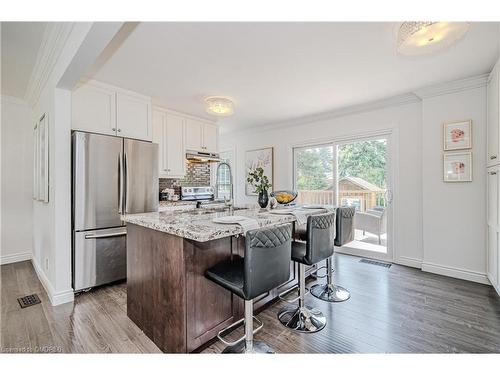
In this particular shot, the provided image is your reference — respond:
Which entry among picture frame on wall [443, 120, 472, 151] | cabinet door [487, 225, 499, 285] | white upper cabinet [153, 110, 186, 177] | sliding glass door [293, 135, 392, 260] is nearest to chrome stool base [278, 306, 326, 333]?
sliding glass door [293, 135, 392, 260]

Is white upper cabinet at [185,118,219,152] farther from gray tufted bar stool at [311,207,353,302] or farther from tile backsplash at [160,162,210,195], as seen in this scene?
gray tufted bar stool at [311,207,353,302]

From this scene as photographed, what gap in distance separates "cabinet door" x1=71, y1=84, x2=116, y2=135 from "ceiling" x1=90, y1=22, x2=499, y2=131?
0.74 ft

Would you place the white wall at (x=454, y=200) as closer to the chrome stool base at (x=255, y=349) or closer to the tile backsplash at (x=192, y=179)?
the chrome stool base at (x=255, y=349)

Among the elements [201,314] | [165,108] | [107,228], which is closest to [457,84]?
[201,314]

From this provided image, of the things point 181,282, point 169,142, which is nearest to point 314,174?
point 169,142

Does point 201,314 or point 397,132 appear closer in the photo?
point 201,314

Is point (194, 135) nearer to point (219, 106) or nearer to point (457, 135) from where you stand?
point (219, 106)

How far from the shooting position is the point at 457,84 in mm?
2932

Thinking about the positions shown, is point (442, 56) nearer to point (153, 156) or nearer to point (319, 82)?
point (319, 82)

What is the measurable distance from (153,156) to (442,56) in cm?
359

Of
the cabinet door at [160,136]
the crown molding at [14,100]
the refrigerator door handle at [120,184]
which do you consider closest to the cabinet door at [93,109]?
the refrigerator door handle at [120,184]

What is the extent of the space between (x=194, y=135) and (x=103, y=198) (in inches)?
83.2

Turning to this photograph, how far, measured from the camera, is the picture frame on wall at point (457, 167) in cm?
291

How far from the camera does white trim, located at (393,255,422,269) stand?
3343 mm
